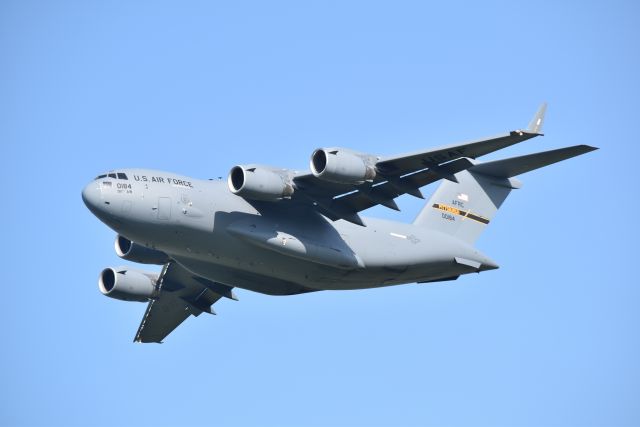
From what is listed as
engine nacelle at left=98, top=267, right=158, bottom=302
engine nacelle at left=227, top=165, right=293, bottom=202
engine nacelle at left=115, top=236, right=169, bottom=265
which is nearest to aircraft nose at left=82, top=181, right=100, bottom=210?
engine nacelle at left=227, top=165, right=293, bottom=202

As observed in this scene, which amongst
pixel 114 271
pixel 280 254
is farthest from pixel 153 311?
pixel 280 254

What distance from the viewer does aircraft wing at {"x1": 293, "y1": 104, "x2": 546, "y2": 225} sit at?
19.1 meters

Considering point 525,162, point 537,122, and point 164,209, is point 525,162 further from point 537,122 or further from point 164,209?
point 164,209

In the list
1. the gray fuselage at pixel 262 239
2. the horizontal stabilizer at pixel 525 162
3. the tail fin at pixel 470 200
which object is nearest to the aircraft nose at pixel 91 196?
the gray fuselage at pixel 262 239

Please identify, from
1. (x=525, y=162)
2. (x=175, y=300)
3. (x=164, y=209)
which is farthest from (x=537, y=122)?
(x=175, y=300)

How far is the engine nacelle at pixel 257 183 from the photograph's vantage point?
19.4 metres

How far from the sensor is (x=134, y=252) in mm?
22188

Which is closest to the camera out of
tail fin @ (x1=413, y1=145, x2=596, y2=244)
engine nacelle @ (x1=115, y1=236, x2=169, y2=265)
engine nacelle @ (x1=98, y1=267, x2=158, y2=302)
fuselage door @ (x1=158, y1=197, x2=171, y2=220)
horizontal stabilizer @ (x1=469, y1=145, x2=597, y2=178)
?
horizontal stabilizer @ (x1=469, y1=145, x2=597, y2=178)

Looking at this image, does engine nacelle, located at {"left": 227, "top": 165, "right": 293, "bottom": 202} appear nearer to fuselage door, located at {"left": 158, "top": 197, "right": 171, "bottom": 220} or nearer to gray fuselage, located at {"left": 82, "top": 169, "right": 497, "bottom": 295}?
gray fuselage, located at {"left": 82, "top": 169, "right": 497, "bottom": 295}

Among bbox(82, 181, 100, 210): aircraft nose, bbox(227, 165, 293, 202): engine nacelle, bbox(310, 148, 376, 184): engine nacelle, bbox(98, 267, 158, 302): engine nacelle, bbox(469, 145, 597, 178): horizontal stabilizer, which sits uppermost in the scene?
bbox(469, 145, 597, 178): horizontal stabilizer

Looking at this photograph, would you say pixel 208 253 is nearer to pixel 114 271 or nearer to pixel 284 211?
pixel 284 211

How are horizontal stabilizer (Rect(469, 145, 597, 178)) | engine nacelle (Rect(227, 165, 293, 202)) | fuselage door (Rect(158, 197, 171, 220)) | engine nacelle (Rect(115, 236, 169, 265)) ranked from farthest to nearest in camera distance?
engine nacelle (Rect(115, 236, 169, 265))
fuselage door (Rect(158, 197, 171, 220))
engine nacelle (Rect(227, 165, 293, 202))
horizontal stabilizer (Rect(469, 145, 597, 178))

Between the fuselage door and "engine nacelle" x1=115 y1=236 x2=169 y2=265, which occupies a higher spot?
the fuselage door

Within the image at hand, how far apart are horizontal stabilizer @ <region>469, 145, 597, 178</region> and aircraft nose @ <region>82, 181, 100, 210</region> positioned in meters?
7.23
